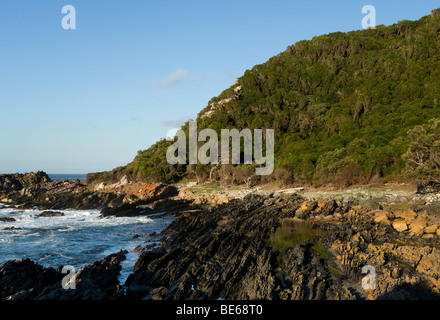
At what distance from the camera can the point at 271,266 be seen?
1470 centimetres

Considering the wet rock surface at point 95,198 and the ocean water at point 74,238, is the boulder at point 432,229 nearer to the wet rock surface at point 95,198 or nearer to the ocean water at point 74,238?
the ocean water at point 74,238

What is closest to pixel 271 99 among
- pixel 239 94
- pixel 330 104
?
pixel 239 94

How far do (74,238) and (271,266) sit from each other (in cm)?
1787

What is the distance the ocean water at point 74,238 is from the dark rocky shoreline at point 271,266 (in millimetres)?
2153

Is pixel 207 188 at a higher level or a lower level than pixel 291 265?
higher

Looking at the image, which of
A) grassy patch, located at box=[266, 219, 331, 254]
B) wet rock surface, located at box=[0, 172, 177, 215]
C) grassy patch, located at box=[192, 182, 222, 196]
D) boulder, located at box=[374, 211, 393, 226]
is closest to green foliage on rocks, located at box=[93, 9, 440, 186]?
grassy patch, located at box=[192, 182, 222, 196]

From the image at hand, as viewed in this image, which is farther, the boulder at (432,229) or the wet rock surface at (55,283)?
the boulder at (432,229)

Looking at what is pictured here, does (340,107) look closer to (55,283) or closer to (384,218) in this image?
(384,218)

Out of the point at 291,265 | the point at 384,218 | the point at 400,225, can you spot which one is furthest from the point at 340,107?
the point at 291,265

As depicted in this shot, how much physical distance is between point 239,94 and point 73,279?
7482 centimetres

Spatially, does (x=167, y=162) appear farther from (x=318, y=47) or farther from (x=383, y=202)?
(x=318, y=47)

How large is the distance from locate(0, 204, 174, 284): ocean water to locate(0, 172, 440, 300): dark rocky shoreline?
2.15 meters

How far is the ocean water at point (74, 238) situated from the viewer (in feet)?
60.3

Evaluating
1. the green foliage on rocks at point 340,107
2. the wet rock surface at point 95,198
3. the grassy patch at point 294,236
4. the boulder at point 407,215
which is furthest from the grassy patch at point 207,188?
the boulder at point 407,215
